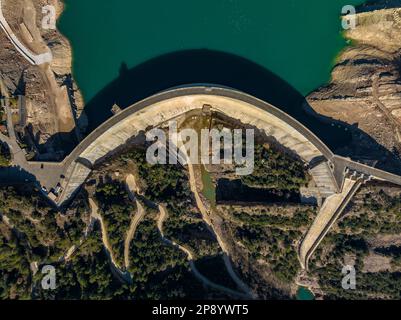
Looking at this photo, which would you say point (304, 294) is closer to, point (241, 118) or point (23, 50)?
point (241, 118)

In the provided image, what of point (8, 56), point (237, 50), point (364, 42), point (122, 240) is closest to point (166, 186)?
point (122, 240)

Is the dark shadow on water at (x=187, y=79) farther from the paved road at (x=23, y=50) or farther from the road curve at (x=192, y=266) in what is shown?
the road curve at (x=192, y=266)

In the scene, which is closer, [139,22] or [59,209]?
[59,209]

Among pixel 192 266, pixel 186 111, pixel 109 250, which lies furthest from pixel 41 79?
pixel 192 266

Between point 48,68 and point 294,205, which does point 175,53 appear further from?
point 294,205

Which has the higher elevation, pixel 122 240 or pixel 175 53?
pixel 175 53

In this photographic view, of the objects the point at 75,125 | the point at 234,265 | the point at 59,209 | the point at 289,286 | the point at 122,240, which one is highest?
the point at 75,125
